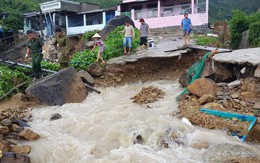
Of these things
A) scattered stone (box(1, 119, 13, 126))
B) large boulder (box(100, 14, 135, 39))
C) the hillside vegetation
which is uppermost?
the hillside vegetation

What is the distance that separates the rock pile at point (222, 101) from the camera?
601 cm

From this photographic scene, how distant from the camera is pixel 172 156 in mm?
4762

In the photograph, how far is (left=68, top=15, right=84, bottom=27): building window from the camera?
105 ft

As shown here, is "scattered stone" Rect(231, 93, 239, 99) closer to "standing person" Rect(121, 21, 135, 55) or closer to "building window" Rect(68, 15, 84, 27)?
"standing person" Rect(121, 21, 135, 55)

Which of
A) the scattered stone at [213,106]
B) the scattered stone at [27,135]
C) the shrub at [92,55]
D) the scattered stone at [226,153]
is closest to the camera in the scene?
the scattered stone at [226,153]

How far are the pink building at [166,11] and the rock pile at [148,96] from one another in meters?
15.0

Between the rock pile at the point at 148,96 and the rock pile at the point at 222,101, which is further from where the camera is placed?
the rock pile at the point at 148,96

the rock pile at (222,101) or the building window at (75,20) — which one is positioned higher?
the building window at (75,20)

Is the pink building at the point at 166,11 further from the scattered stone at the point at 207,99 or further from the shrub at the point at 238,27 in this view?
the scattered stone at the point at 207,99

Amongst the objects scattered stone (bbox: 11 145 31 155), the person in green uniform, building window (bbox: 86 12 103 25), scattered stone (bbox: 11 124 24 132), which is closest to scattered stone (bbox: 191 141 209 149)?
scattered stone (bbox: 11 145 31 155)

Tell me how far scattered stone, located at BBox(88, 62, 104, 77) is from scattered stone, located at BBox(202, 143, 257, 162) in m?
7.54

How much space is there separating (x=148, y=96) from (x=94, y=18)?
23954mm

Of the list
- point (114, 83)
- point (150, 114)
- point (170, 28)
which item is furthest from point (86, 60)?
point (170, 28)

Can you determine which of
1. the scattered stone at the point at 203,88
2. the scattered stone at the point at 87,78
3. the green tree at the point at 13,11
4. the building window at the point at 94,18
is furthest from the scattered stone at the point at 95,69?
the green tree at the point at 13,11
